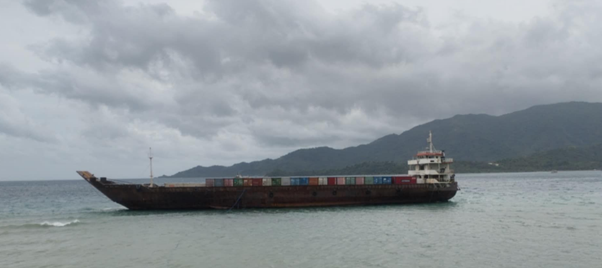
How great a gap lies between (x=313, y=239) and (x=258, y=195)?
2306 cm

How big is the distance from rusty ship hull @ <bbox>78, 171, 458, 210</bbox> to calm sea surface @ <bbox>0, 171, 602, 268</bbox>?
3.31 metres

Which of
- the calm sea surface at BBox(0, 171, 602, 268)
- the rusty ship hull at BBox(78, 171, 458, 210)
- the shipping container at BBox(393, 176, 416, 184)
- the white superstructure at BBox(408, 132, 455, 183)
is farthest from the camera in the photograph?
the white superstructure at BBox(408, 132, 455, 183)

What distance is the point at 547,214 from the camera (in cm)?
4706

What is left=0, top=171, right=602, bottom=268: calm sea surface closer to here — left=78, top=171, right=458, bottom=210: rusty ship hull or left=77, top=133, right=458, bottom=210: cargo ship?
left=78, top=171, right=458, bottom=210: rusty ship hull

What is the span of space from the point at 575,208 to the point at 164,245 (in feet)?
161

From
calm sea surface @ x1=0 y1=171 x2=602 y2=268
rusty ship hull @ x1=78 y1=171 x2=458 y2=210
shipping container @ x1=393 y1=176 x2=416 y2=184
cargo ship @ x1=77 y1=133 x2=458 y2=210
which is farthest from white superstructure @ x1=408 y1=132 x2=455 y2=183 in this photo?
calm sea surface @ x1=0 y1=171 x2=602 y2=268

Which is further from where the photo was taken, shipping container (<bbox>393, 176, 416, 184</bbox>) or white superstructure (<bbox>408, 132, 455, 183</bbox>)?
white superstructure (<bbox>408, 132, 455, 183</bbox>)

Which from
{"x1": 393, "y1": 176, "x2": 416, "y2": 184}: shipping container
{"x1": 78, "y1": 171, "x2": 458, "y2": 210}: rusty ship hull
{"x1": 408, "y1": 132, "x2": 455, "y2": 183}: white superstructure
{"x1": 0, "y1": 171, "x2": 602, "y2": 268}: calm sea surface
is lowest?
{"x1": 0, "y1": 171, "x2": 602, "y2": 268}: calm sea surface

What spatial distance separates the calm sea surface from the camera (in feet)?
89.6

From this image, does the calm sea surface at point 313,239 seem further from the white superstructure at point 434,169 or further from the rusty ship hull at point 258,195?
the white superstructure at point 434,169

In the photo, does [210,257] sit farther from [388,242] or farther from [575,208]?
[575,208]

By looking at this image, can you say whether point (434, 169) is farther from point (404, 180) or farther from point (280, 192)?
point (280, 192)

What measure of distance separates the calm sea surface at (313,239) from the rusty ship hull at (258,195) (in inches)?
130

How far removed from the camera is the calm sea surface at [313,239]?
27.3 m
